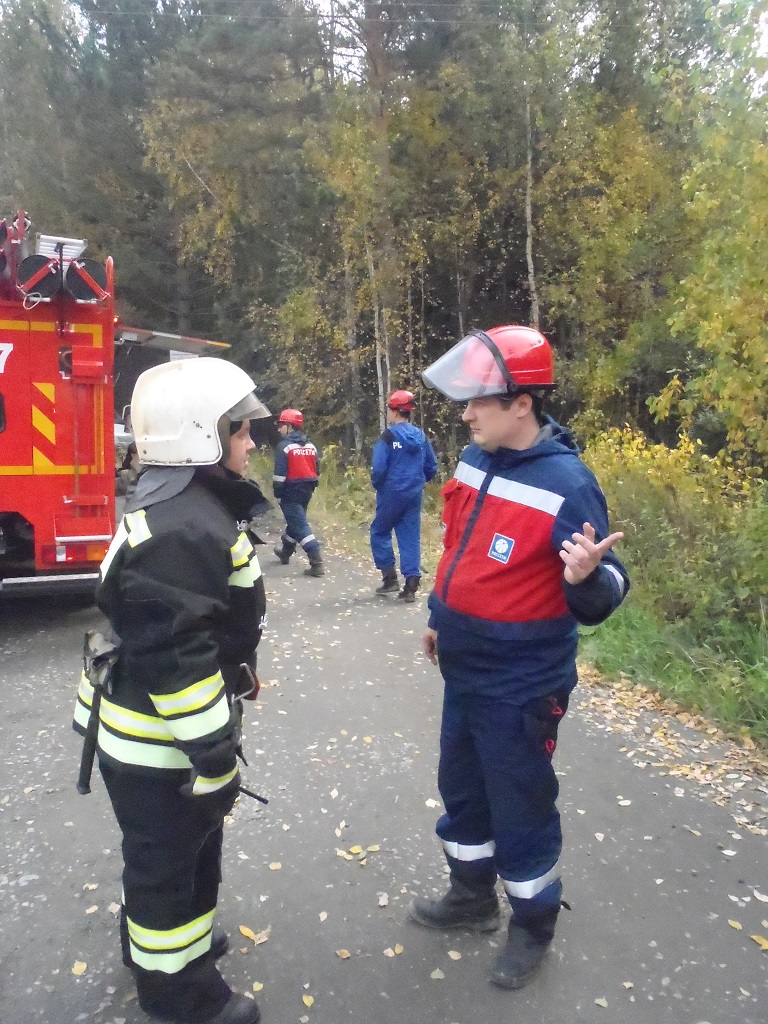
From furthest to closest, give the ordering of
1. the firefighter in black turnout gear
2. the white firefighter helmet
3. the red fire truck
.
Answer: the red fire truck → the white firefighter helmet → the firefighter in black turnout gear

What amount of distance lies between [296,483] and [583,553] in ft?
22.7

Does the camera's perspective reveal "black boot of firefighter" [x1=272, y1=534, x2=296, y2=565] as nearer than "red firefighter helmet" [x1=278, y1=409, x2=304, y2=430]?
No

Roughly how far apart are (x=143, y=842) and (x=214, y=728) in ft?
1.47

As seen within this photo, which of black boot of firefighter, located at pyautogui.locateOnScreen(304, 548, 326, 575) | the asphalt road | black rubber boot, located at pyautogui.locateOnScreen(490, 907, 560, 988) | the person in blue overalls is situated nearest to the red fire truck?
the asphalt road

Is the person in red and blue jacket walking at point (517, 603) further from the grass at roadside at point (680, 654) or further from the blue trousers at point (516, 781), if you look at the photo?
the grass at roadside at point (680, 654)

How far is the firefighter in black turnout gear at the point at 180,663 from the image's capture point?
2.18 meters

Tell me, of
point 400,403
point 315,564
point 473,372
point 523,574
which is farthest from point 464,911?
point 315,564

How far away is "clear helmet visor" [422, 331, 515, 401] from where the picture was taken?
2.67 meters

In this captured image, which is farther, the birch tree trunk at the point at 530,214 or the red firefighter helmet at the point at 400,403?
the birch tree trunk at the point at 530,214

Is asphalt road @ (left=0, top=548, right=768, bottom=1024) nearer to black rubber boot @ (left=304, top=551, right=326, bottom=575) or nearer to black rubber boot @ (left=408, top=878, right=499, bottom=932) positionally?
black rubber boot @ (left=408, top=878, right=499, bottom=932)

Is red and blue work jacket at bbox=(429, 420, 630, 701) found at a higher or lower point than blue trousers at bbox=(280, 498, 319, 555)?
higher

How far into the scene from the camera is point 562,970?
2.85 m

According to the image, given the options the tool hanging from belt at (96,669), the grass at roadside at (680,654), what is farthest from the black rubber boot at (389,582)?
the tool hanging from belt at (96,669)

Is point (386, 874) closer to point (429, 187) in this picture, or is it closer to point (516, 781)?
point (516, 781)
